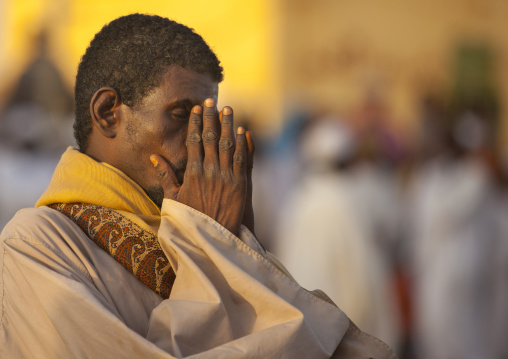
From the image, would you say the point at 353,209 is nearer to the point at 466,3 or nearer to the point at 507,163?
the point at 507,163

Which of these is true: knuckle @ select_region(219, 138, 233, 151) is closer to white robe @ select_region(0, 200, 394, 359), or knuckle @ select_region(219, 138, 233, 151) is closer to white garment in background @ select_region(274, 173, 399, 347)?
white robe @ select_region(0, 200, 394, 359)

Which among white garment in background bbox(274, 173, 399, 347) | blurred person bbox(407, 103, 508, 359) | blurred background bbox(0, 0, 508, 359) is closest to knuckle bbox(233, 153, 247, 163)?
blurred background bbox(0, 0, 508, 359)

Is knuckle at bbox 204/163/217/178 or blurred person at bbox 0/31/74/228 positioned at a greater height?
knuckle at bbox 204/163/217/178

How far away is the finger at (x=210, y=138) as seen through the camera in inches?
121

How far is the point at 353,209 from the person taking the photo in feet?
31.6

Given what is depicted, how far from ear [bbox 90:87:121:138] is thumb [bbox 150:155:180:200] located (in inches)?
8.3

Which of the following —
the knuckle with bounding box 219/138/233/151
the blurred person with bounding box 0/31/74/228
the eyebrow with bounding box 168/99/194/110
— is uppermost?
the eyebrow with bounding box 168/99/194/110

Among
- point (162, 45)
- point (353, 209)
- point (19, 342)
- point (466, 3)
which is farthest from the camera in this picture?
point (466, 3)

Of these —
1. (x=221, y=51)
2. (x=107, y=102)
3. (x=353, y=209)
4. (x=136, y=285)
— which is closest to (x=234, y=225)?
(x=136, y=285)

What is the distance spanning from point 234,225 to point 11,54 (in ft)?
40.5

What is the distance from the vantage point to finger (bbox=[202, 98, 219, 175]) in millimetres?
3068

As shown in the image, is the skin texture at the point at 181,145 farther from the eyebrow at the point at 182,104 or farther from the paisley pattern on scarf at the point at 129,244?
the paisley pattern on scarf at the point at 129,244

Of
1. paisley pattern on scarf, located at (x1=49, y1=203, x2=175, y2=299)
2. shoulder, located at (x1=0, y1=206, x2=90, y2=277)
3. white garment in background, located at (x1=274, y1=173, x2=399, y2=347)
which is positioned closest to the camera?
shoulder, located at (x1=0, y1=206, x2=90, y2=277)

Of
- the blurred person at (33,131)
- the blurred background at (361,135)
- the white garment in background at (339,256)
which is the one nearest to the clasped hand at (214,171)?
the blurred background at (361,135)
